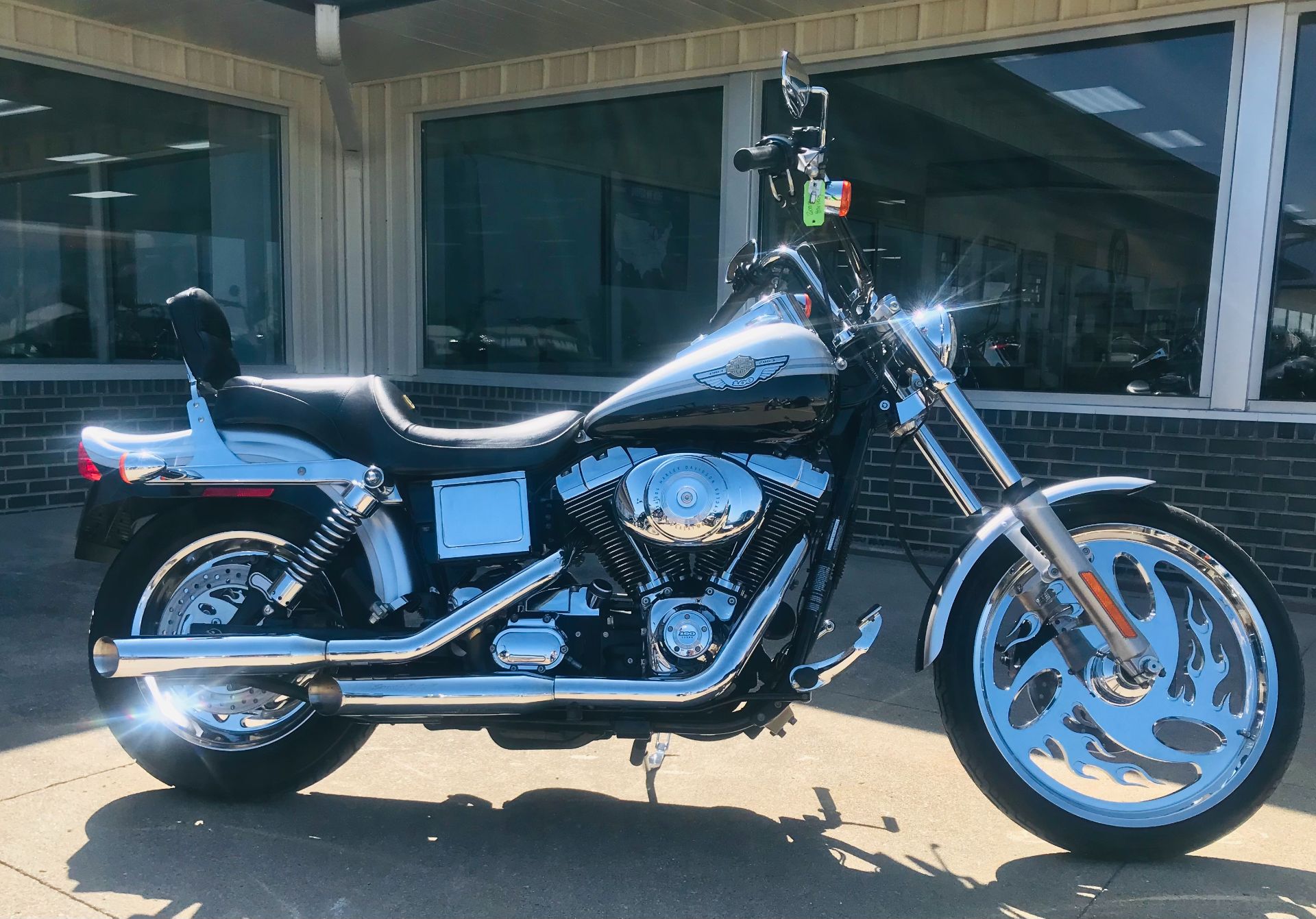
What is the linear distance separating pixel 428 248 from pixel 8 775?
591 cm

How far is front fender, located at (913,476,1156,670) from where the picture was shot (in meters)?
2.45

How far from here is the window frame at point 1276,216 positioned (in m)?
5.05

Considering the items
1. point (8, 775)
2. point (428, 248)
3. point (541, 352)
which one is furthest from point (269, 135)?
point (8, 775)

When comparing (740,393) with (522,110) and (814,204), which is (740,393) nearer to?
(814,204)

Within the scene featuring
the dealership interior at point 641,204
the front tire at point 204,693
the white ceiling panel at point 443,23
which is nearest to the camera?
the front tire at point 204,693

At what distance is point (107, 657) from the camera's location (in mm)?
2562

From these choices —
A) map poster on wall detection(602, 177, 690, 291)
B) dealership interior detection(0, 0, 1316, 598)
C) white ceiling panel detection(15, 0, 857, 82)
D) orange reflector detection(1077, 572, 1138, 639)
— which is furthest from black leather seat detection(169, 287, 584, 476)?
map poster on wall detection(602, 177, 690, 291)

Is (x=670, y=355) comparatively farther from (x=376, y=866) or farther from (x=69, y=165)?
(x=376, y=866)

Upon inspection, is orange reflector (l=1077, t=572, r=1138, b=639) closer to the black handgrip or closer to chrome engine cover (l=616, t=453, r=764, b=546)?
chrome engine cover (l=616, t=453, r=764, b=546)

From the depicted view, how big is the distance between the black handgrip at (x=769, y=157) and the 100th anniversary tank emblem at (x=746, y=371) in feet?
1.54

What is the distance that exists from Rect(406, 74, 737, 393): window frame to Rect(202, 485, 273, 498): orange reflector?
4.31 meters

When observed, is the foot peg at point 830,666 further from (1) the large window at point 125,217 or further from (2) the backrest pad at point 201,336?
(1) the large window at point 125,217

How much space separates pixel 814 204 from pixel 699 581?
3.06ft

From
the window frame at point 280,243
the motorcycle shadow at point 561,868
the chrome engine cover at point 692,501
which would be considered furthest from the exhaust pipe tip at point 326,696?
the window frame at point 280,243
